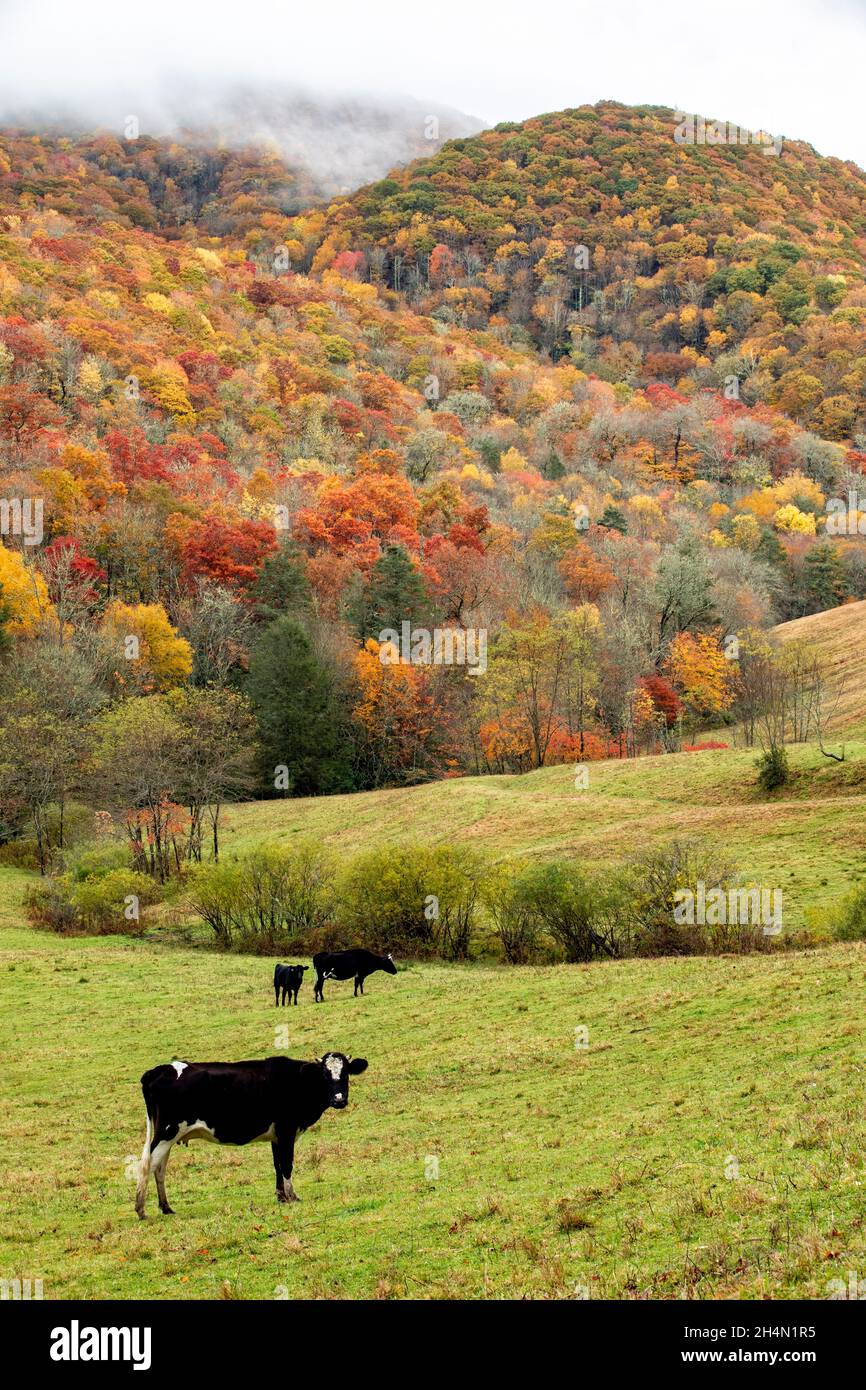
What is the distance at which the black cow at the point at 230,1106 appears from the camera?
42.2 feet

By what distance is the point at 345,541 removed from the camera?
91375mm

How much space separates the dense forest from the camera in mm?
66688

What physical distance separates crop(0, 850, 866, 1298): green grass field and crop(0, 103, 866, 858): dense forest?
87.3 feet

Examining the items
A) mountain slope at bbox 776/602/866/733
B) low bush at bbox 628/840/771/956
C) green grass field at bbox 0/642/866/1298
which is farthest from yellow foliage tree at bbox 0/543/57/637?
mountain slope at bbox 776/602/866/733

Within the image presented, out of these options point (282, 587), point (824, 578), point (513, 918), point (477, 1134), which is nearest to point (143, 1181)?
point (477, 1134)

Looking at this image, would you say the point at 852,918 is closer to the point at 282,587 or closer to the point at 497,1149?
the point at 497,1149

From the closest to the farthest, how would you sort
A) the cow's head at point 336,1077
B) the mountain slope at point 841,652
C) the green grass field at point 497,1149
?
the green grass field at point 497,1149 → the cow's head at point 336,1077 → the mountain slope at point 841,652

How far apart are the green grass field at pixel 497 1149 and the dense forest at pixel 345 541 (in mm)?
26613

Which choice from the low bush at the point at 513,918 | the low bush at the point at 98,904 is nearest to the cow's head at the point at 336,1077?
the low bush at the point at 513,918

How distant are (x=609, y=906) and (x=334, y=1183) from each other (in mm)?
19653

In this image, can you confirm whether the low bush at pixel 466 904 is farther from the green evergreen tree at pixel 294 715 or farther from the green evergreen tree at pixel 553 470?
the green evergreen tree at pixel 553 470

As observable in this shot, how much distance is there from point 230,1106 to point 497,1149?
3684mm

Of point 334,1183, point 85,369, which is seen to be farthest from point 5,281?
point 334,1183
